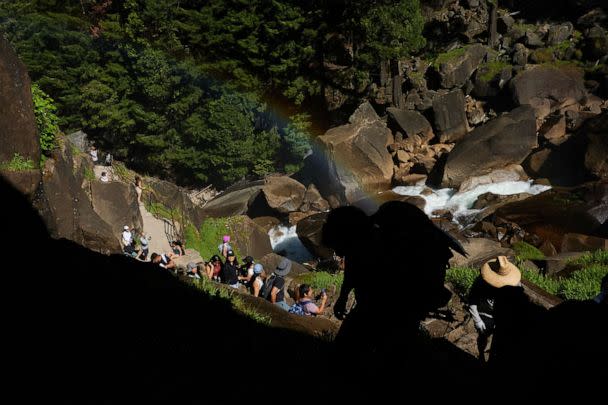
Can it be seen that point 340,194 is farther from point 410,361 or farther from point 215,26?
point 410,361

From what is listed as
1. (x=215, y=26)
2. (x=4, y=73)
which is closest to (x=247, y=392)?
(x=4, y=73)

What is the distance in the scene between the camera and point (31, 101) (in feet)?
33.9

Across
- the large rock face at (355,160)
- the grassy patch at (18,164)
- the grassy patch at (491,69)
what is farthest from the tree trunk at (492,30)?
the grassy patch at (18,164)

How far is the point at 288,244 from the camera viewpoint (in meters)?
23.6

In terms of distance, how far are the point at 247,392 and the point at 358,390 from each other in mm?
911

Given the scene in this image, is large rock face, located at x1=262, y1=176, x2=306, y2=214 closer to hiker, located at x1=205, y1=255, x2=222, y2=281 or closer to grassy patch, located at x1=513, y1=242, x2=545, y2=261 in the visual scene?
grassy patch, located at x1=513, y1=242, x2=545, y2=261

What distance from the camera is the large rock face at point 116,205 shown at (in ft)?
56.2

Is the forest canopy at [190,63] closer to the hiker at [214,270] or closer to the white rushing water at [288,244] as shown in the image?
the white rushing water at [288,244]

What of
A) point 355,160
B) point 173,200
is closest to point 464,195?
point 355,160

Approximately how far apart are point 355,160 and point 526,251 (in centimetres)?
1213

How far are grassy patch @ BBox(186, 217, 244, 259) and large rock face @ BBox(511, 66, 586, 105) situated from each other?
19.5 metres

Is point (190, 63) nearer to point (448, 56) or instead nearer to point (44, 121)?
point (44, 121)

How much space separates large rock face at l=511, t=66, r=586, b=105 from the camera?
27.0m

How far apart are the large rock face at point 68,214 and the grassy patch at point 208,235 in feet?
19.2
